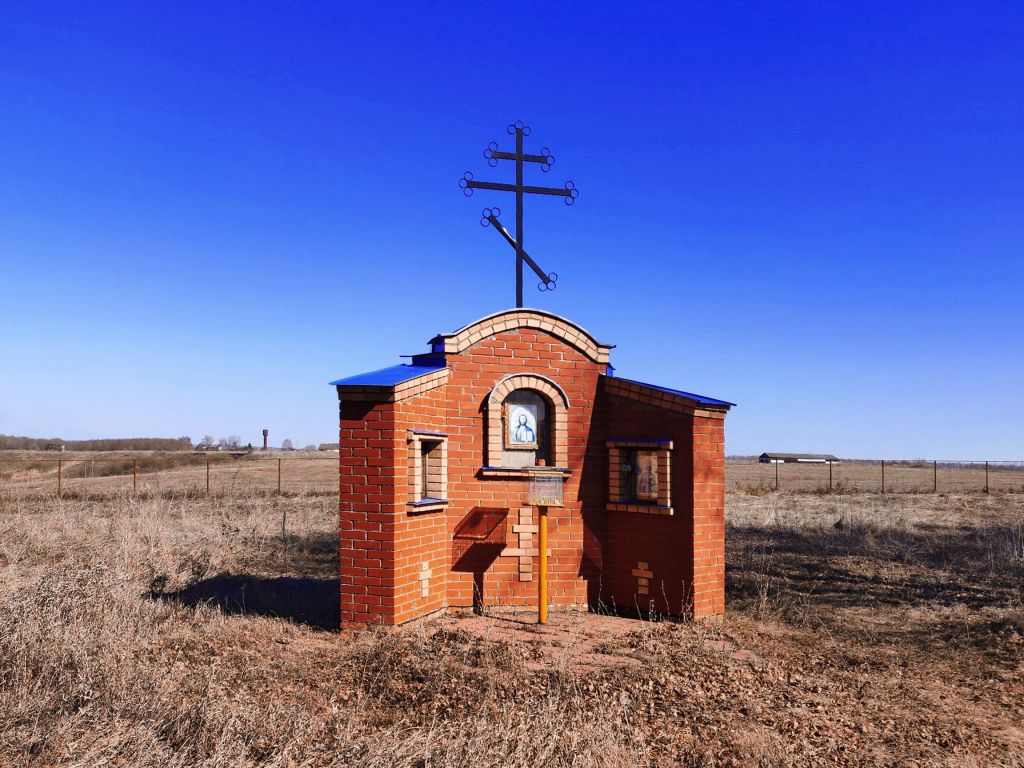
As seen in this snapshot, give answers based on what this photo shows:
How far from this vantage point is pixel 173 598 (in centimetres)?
959

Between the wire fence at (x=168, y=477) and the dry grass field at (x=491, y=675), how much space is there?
12.6m

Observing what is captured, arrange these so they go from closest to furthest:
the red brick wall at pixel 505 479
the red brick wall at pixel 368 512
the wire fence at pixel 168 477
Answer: the red brick wall at pixel 368 512, the red brick wall at pixel 505 479, the wire fence at pixel 168 477

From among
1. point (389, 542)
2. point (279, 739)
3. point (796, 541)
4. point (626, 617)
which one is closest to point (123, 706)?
point (279, 739)

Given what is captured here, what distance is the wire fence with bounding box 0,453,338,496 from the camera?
2402 cm

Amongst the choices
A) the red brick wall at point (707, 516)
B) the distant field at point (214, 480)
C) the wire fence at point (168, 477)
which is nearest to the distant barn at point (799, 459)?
the distant field at point (214, 480)

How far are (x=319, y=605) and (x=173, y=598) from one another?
2.13 m

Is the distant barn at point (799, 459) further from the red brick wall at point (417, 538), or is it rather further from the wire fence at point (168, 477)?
the red brick wall at point (417, 538)

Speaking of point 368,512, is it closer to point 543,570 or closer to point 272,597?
point 543,570

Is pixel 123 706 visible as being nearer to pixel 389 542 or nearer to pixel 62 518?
pixel 389 542

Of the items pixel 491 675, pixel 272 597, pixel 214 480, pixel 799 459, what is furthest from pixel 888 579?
pixel 799 459

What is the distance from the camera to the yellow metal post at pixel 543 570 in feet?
27.7

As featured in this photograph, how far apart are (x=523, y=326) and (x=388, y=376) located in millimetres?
1984

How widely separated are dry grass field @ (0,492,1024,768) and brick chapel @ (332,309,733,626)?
532 mm

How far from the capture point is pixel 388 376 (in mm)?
8727
